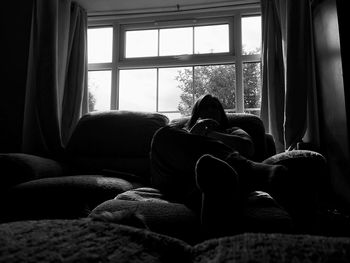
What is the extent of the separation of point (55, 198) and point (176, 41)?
2253mm

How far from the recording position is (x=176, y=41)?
3.14 meters

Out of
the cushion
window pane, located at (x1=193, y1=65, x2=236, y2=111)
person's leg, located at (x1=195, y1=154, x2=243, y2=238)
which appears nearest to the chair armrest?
the cushion

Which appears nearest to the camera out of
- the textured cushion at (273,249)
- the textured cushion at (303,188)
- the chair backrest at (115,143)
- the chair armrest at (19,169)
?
the textured cushion at (273,249)

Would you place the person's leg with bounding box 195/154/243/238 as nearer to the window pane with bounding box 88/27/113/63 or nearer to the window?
the window

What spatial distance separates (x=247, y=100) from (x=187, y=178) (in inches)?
73.3

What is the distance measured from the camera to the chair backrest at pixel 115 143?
213 cm

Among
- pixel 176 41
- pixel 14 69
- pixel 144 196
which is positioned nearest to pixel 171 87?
pixel 176 41

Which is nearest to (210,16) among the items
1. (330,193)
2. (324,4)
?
(324,4)

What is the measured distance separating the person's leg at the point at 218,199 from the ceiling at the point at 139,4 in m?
2.46

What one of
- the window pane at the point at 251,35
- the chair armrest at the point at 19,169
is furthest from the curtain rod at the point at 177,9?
the chair armrest at the point at 19,169

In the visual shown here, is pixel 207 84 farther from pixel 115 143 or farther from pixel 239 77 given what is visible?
pixel 115 143

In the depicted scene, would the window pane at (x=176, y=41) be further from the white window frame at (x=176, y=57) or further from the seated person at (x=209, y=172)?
the seated person at (x=209, y=172)

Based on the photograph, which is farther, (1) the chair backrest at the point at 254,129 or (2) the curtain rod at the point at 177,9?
(2) the curtain rod at the point at 177,9

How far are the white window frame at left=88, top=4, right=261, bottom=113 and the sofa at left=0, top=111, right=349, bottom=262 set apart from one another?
3.17ft
